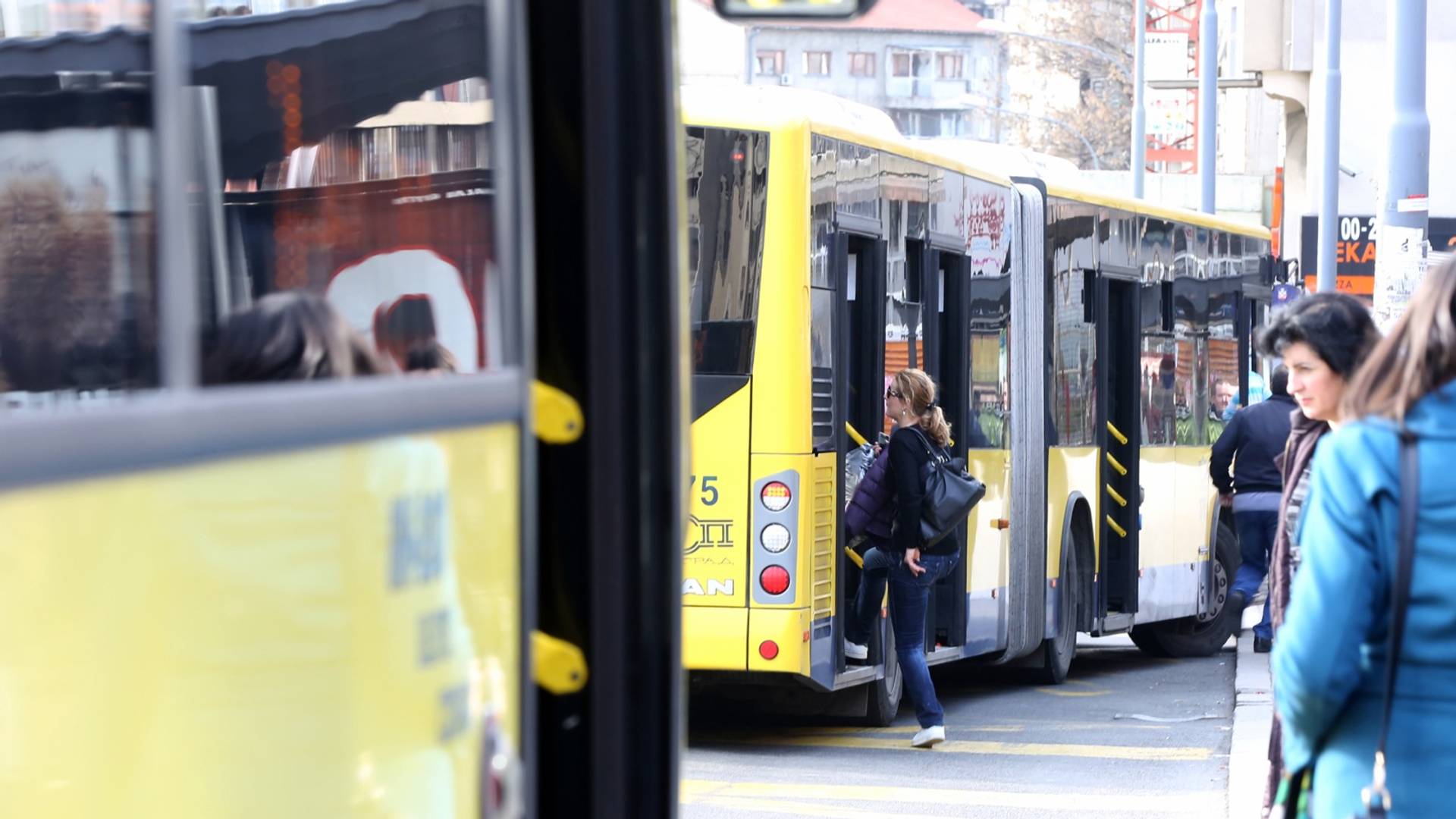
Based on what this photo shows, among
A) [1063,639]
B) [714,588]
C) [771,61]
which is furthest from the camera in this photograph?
[771,61]

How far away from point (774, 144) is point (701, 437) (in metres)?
1.40

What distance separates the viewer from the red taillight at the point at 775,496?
986cm

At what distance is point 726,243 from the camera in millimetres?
9992

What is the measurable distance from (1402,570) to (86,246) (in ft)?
6.89

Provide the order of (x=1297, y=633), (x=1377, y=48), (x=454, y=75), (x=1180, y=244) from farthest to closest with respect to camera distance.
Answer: (x=1377, y=48) → (x=1180, y=244) → (x=1297, y=633) → (x=454, y=75)

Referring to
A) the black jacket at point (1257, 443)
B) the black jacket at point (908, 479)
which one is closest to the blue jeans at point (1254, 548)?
the black jacket at point (1257, 443)

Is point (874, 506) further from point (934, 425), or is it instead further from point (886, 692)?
point (886, 692)

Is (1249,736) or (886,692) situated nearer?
(1249,736)

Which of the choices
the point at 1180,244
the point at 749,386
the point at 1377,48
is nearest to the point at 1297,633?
the point at 749,386

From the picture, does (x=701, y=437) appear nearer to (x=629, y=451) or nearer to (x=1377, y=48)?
(x=629, y=451)

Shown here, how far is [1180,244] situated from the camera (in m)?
16.0

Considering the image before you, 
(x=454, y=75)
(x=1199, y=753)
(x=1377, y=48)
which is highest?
(x=1377, y=48)

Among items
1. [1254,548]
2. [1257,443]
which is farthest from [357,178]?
[1254,548]

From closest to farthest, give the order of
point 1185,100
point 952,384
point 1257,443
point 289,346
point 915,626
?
point 289,346 < point 915,626 < point 952,384 < point 1257,443 < point 1185,100
